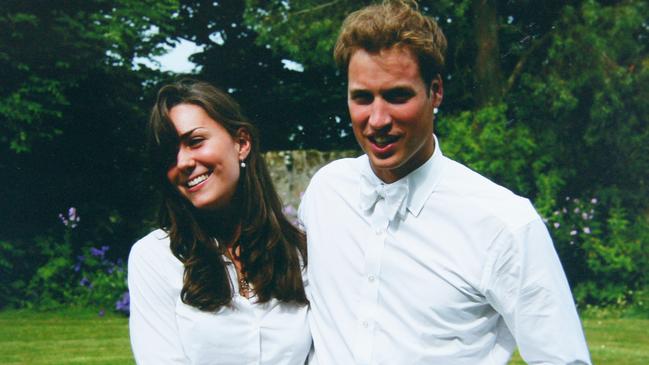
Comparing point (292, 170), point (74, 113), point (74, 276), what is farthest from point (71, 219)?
point (292, 170)

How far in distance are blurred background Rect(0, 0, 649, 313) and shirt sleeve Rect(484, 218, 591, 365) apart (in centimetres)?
703

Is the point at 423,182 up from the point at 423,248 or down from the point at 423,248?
up

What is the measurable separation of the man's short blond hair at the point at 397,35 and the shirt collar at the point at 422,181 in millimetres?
274

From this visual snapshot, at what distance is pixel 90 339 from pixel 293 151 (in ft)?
12.2

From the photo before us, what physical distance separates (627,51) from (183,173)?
8524 millimetres

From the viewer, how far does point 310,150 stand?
438 inches

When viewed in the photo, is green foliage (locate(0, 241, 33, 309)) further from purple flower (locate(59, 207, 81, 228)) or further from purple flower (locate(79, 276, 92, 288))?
purple flower (locate(79, 276, 92, 288))

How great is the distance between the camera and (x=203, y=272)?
10.6ft

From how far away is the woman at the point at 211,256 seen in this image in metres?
3.18

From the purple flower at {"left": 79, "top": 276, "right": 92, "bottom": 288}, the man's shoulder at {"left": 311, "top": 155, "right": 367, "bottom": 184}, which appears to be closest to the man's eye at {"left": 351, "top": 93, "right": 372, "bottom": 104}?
the man's shoulder at {"left": 311, "top": 155, "right": 367, "bottom": 184}

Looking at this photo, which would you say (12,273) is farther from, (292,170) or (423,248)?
(423,248)

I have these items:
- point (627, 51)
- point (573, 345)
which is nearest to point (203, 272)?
point (573, 345)

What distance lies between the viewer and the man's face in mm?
2711

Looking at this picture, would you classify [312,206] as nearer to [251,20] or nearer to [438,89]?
[438,89]
